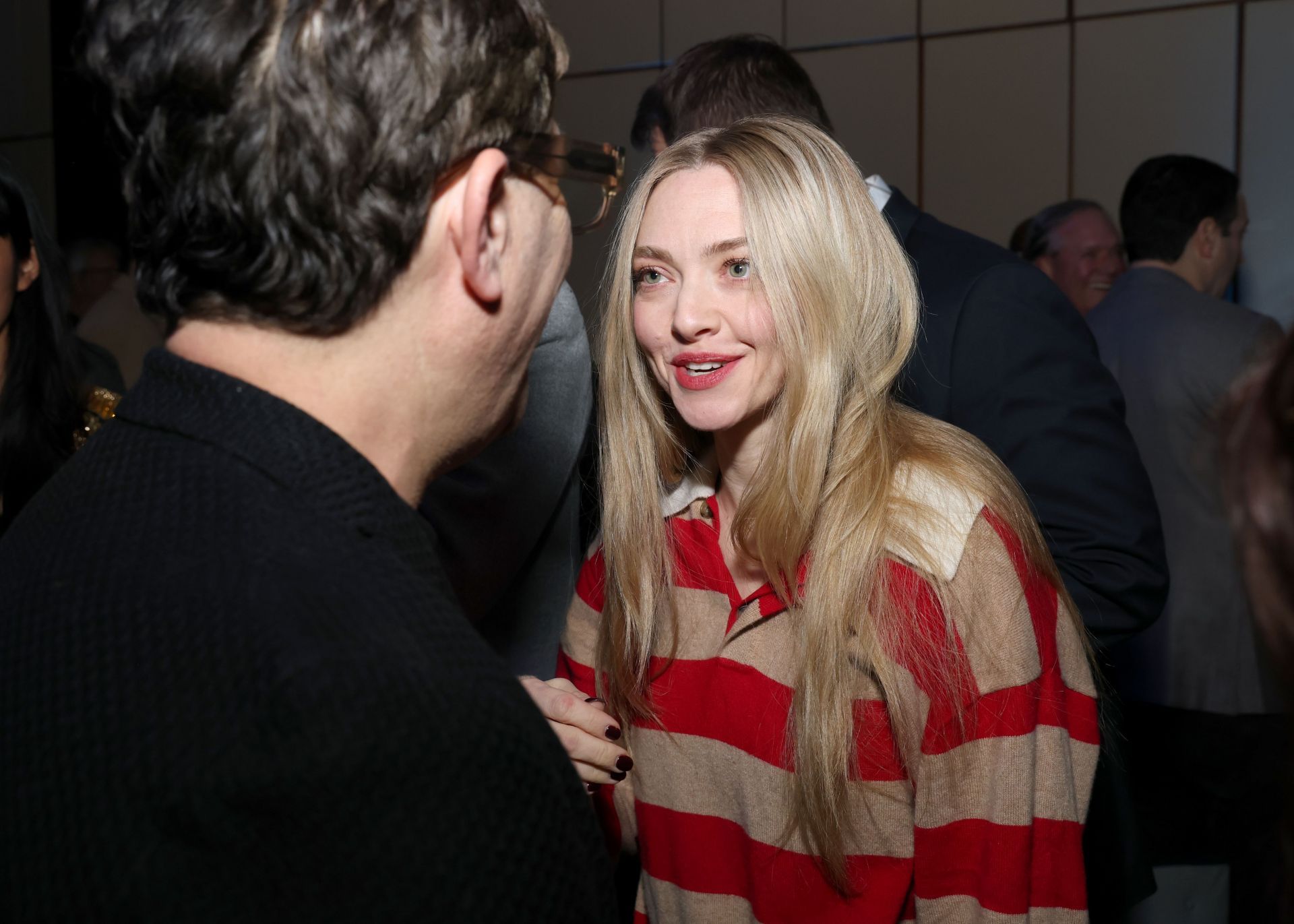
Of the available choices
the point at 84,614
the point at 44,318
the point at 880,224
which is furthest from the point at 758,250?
the point at 44,318

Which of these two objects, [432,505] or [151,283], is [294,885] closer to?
[151,283]

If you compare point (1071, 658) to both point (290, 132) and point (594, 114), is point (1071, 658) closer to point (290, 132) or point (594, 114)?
point (290, 132)

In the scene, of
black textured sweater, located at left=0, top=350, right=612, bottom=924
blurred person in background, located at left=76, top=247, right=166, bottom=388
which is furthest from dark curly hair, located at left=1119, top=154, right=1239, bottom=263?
blurred person in background, located at left=76, top=247, right=166, bottom=388

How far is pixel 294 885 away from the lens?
617 millimetres

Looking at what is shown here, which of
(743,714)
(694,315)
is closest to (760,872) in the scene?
(743,714)

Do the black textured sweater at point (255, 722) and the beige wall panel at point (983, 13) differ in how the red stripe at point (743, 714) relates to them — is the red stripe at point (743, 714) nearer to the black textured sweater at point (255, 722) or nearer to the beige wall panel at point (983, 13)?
the black textured sweater at point (255, 722)

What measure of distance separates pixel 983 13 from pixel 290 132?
4.37m

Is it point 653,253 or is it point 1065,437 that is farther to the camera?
point 1065,437

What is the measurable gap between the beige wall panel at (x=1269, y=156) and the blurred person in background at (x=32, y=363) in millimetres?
3842

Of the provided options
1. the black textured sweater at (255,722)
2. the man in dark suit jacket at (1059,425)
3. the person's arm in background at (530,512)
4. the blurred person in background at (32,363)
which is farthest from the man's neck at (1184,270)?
the black textured sweater at (255,722)

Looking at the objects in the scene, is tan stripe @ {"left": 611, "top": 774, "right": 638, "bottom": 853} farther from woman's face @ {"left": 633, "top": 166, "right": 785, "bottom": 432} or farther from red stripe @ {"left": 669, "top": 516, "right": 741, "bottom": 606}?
woman's face @ {"left": 633, "top": 166, "right": 785, "bottom": 432}

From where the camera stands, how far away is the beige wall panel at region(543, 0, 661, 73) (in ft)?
16.9

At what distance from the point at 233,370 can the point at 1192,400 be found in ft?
8.50

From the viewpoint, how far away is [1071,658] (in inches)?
58.4
